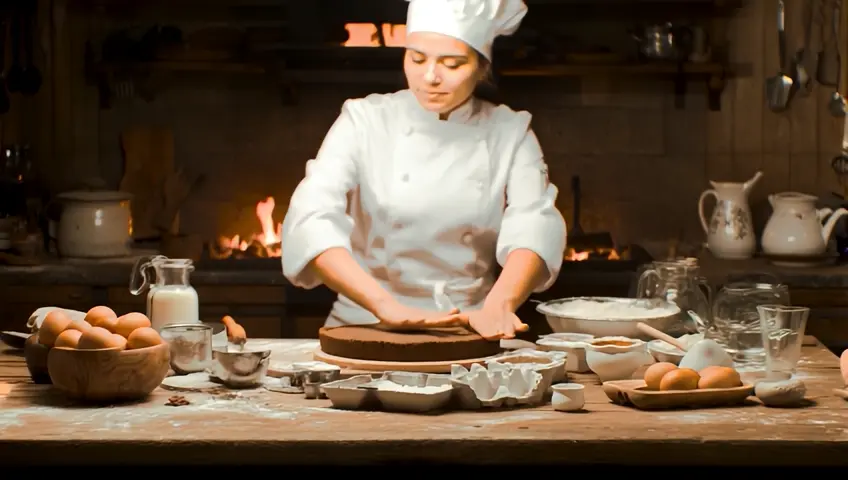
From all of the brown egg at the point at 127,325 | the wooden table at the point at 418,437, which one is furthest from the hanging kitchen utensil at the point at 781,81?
the brown egg at the point at 127,325

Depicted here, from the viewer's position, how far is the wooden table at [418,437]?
1.77 metres

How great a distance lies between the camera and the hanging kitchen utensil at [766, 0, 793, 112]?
4574mm

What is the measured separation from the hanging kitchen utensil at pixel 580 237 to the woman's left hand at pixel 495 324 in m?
2.19

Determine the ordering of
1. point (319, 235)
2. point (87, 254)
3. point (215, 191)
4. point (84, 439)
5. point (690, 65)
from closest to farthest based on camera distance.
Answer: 1. point (84, 439)
2. point (319, 235)
3. point (87, 254)
4. point (690, 65)
5. point (215, 191)

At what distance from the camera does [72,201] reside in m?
4.19

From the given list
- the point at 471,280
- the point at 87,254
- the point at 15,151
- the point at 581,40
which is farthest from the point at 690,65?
the point at 15,151

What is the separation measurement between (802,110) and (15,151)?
2.87m

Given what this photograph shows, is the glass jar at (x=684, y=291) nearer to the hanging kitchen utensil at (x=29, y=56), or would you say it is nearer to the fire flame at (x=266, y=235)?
the fire flame at (x=266, y=235)

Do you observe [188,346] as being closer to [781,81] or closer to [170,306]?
[170,306]

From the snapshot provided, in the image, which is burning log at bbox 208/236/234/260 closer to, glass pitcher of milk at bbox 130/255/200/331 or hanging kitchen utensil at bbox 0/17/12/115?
hanging kitchen utensil at bbox 0/17/12/115

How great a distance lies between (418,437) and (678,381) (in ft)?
1.51

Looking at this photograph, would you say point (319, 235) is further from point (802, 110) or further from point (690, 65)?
point (802, 110)

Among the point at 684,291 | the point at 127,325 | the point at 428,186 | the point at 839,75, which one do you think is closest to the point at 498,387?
the point at 127,325

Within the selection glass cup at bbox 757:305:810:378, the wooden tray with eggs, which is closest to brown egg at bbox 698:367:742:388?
the wooden tray with eggs
